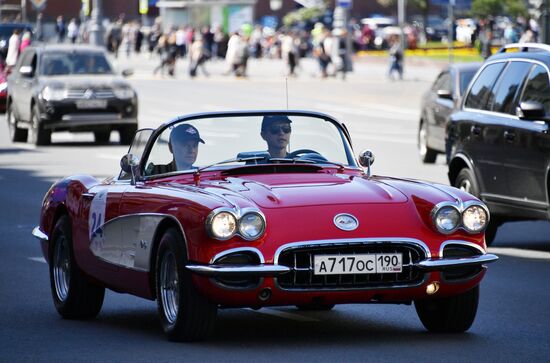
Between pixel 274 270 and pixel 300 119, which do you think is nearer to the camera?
pixel 274 270

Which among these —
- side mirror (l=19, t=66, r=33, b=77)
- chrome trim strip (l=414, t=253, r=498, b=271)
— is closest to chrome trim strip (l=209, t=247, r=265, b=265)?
chrome trim strip (l=414, t=253, r=498, b=271)

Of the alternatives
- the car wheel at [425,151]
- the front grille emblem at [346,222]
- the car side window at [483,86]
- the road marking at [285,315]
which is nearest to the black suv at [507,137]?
the car side window at [483,86]

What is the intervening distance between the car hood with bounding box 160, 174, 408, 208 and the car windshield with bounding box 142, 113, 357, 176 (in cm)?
31

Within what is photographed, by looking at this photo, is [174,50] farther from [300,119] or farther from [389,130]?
[300,119]

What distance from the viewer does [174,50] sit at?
58.0m

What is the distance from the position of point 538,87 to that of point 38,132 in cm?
1631

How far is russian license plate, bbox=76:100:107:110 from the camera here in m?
28.3

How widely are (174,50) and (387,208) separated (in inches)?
1966

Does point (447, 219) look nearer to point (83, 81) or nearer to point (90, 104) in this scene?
point (90, 104)

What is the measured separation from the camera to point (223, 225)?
8.18 m

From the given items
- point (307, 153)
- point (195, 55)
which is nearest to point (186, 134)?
point (307, 153)

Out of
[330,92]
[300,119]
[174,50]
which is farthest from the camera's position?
[174,50]

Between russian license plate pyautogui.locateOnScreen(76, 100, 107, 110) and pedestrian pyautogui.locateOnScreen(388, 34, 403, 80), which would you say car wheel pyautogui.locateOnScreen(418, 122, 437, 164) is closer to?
russian license plate pyautogui.locateOnScreen(76, 100, 107, 110)

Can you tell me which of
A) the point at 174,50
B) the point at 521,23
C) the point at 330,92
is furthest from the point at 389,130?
the point at 521,23
